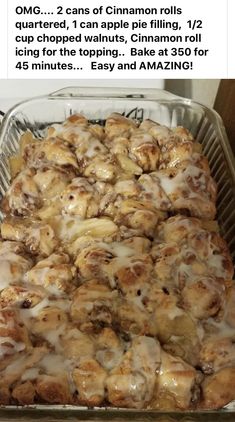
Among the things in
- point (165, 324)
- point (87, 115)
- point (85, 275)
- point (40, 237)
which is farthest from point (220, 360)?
point (87, 115)

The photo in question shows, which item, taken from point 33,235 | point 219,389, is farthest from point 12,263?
point 219,389

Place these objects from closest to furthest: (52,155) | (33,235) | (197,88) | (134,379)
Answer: (134,379)
(33,235)
(52,155)
(197,88)

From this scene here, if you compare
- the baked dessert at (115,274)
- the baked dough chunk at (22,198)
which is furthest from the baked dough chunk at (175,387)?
the baked dough chunk at (22,198)

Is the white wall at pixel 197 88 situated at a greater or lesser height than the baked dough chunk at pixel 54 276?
greater

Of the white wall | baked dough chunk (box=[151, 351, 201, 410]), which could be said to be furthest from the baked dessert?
the white wall

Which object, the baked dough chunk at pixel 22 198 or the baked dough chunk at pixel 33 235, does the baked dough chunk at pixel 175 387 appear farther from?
the baked dough chunk at pixel 22 198

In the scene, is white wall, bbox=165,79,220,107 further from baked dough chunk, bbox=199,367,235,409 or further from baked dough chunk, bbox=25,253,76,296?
baked dough chunk, bbox=199,367,235,409

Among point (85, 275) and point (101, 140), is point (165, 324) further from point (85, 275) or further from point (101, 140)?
point (101, 140)

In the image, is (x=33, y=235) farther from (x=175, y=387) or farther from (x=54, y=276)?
(x=175, y=387)

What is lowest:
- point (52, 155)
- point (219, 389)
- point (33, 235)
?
point (219, 389)
